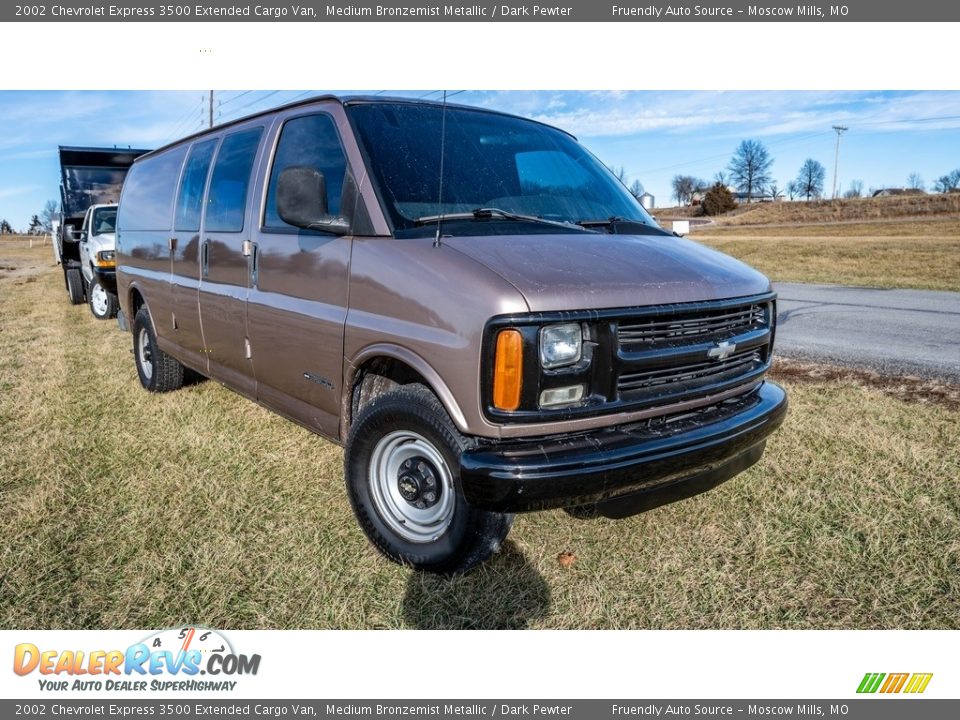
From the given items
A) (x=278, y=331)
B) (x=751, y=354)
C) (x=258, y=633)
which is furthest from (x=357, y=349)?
(x=751, y=354)

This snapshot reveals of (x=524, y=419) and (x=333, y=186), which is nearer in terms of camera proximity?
(x=524, y=419)

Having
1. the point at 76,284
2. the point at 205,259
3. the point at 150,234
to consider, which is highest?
the point at 150,234

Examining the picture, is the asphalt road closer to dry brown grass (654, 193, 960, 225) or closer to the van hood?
the van hood

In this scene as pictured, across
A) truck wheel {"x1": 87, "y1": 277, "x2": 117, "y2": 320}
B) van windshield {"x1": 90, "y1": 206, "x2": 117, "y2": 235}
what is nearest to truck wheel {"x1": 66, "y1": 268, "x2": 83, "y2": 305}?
van windshield {"x1": 90, "y1": 206, "x2": 117, "y2": 235}

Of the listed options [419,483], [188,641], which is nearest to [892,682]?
[419,483]

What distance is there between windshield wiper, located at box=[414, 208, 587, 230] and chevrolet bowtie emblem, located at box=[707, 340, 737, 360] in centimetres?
90

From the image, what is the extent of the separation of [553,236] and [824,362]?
15.9ft

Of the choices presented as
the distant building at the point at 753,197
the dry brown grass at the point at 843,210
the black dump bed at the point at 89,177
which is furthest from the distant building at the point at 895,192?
the black dump bed at the point at 89,177

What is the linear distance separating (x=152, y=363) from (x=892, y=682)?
5799 millimetres

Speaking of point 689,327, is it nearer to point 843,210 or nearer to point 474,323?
point 474,323

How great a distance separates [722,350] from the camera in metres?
2.91

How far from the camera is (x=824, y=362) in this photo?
6.63m

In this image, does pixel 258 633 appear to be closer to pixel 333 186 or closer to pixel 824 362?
pixel 333 186

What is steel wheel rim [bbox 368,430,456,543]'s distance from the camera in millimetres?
2820
